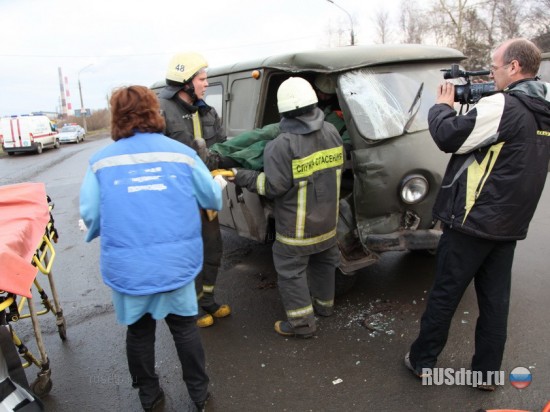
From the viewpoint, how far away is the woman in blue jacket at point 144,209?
90.3 inches

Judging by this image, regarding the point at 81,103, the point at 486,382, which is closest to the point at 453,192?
the point at 486,382

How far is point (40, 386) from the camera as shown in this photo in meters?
3.00

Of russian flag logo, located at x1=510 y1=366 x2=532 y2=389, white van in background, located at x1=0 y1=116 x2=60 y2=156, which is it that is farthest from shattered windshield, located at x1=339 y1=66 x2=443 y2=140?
white van in background, located at x1=0 y1=116 x2=60 y2=156

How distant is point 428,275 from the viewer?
14.6 ft

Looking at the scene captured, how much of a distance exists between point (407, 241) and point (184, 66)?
2326 mm

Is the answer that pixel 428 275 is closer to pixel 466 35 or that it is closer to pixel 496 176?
pixel 496 176

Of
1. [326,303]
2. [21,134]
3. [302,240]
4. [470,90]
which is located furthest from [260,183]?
[21,134]

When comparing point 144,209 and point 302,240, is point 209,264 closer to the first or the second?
point 302,240

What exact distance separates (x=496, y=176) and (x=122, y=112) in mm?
2088

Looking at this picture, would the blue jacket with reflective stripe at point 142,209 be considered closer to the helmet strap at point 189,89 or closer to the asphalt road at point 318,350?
the asphalt road at point 318,350

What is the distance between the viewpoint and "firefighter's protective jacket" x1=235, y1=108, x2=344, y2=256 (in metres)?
3.17

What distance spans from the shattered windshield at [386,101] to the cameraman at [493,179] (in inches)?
41.5

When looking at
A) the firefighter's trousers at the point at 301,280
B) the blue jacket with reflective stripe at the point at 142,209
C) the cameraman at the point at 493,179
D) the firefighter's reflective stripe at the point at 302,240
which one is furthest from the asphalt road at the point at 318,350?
the blue jacket with reflective stripe at the point at 142,209

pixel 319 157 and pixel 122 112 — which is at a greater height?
pixel 122 112
